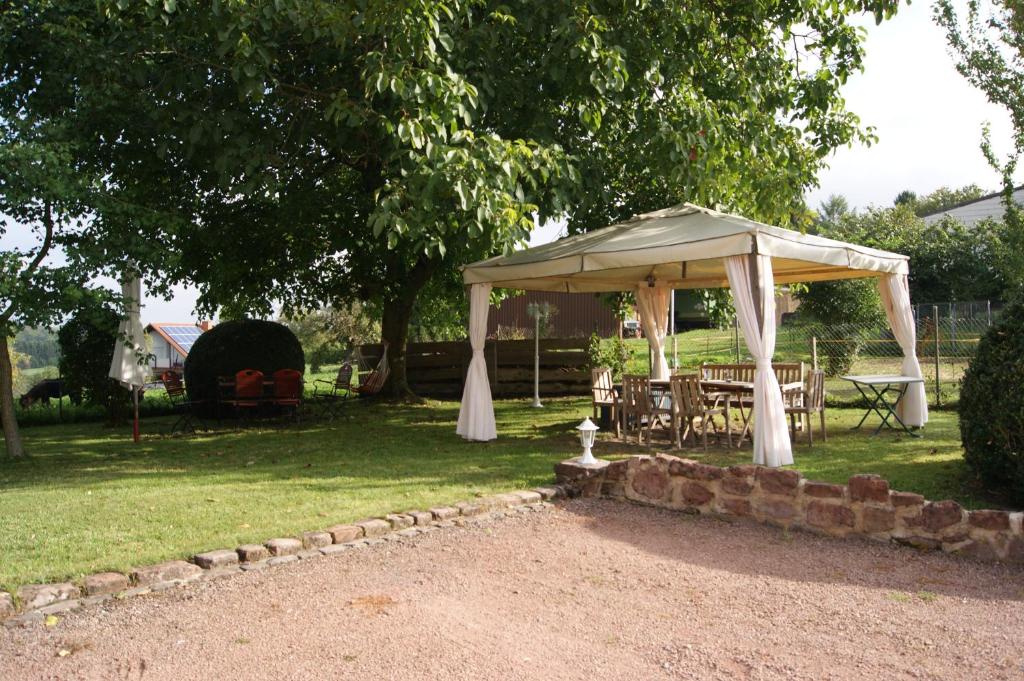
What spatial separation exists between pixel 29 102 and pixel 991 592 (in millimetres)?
10907

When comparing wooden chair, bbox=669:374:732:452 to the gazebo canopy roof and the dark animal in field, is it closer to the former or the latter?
the gazebo canopy roof

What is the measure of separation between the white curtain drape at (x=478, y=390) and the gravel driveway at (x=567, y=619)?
480 centimetres

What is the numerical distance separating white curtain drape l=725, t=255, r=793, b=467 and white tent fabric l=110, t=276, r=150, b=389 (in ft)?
23.4

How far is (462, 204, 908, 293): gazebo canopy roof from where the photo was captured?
843 cm

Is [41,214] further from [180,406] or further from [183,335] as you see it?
[183,335]

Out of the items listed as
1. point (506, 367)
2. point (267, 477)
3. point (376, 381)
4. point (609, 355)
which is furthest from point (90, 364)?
point (609, 355)

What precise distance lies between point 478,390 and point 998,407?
19.7 feet

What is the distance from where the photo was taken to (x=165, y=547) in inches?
207

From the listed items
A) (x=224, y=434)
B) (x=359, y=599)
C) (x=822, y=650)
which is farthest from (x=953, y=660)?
(x=224, y=434)

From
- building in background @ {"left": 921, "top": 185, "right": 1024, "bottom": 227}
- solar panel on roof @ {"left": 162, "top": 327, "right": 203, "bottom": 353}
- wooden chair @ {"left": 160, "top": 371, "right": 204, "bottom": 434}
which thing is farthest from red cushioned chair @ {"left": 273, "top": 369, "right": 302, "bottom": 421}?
building in background @ {"left": 921, "top": 185, "right": 1024, "bottom": 227}

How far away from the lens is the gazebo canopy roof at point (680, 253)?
843 centimetres

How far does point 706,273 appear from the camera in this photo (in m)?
12.4

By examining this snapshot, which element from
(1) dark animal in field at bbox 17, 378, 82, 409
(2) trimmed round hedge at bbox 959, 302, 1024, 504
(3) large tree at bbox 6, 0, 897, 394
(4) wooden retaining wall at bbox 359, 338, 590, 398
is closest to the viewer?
(2) trimmed round hedge at bbox 959, 302, 1024, 504

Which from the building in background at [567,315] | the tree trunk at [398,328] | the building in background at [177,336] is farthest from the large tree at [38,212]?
the building in background at [567,315]
